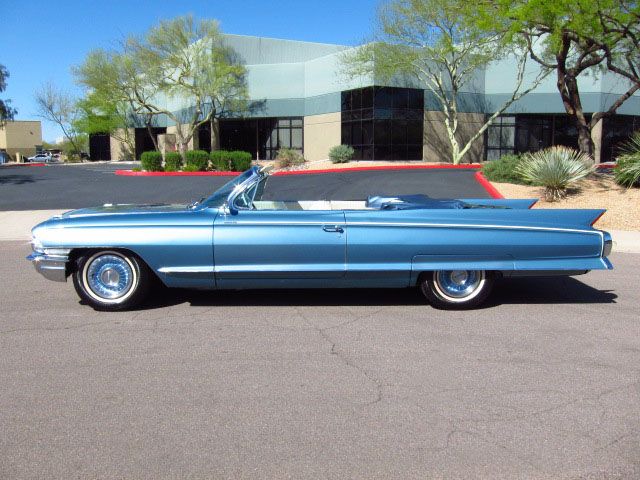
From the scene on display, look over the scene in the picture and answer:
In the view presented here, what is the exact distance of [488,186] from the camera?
1842 cm

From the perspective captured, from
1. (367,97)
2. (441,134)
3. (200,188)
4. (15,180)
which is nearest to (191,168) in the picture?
(15,180)

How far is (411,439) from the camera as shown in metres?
3.53

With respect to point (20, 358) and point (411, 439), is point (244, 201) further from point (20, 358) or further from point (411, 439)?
point (411, 439)

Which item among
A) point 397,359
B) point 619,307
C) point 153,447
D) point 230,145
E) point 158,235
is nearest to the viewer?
point 153,447

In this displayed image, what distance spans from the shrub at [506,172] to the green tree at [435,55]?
6.71 metres

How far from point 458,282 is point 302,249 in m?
1.67

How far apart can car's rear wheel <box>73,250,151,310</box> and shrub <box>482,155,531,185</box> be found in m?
14.3

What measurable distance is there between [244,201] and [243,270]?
2.47 feet

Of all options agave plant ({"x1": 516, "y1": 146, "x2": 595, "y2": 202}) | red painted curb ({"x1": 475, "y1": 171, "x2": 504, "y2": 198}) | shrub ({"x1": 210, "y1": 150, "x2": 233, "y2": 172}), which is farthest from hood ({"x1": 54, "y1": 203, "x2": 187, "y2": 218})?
shrub ({"x1": 210, "y1": 150, "x2": 233, "y2": 172})

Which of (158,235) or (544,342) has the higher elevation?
(158,235)

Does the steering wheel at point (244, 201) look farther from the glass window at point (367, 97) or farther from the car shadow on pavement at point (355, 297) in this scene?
the glass window at point (367, 97)

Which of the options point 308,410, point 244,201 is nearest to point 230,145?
point 244,201

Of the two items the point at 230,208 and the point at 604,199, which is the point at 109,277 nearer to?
Answer: the point at 230,208

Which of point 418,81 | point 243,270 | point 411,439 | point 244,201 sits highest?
point 418,81
